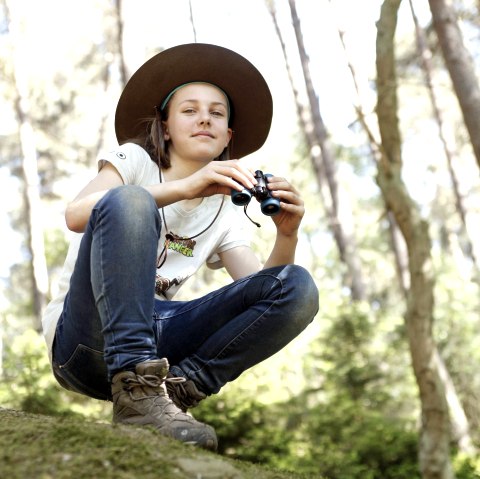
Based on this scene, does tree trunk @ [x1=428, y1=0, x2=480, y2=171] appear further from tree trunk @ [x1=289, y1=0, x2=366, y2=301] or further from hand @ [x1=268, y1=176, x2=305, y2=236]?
tree trunk @ [x1=289, y1=0, x2=366, y2=301]

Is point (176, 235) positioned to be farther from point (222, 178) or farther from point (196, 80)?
point (196, 80)

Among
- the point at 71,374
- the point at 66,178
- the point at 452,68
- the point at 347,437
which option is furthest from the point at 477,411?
the point at 66,178

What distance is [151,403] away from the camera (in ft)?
7.54

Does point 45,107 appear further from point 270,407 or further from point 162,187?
point 162,187

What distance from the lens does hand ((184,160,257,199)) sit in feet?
8.26

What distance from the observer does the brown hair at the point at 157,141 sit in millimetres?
3057

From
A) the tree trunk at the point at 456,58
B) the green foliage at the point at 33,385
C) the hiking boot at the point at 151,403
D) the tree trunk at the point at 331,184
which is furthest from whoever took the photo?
the tree trunk at the point at 331,184

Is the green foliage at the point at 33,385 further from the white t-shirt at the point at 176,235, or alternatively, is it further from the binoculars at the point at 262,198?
the binoculars at the point at 262,198

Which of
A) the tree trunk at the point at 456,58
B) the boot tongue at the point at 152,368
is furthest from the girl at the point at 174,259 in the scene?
the tree trunk at the point at 456,58

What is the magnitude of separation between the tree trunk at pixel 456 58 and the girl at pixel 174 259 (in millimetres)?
4475

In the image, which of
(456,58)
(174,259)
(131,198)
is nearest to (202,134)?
(174,259)

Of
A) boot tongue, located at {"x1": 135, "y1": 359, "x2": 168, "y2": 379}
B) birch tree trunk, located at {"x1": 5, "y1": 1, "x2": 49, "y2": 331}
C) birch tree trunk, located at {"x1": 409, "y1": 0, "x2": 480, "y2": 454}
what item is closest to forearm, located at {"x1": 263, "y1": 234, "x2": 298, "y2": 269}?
boot tongue, located at {"x1": 135, "y1": 359, "x2": 168, "y2": 379}

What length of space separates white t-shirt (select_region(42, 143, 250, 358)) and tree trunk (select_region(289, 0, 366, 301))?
11059 millimetres

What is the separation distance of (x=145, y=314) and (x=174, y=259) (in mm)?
668
